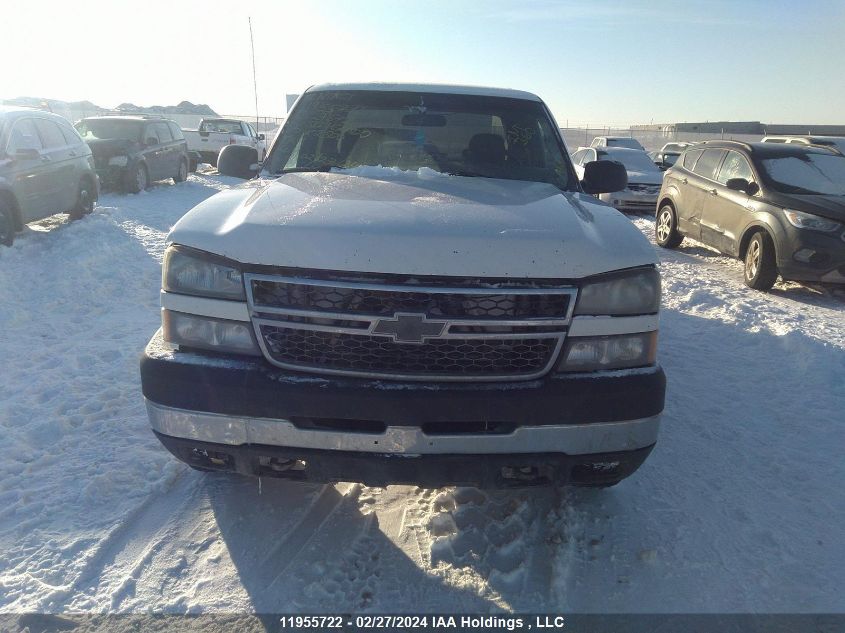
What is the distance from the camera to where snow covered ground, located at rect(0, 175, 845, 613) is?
2361mm

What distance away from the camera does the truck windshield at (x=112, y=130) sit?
14.1 m

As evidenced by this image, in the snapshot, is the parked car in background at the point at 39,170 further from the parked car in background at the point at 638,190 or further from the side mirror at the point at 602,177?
the parked car in background at the point at 638,190

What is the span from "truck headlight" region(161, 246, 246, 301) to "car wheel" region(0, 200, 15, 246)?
→ 6.90 m

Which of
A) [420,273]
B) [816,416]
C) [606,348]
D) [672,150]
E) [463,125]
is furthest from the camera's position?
[672,150]

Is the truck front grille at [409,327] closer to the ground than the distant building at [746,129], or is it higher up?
higher up

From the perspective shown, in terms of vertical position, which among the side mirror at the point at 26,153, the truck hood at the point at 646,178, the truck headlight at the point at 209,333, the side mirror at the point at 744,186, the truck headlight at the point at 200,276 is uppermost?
the truck headlight at the point at 200,276

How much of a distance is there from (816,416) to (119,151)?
13.8m

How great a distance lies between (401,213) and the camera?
2.47m

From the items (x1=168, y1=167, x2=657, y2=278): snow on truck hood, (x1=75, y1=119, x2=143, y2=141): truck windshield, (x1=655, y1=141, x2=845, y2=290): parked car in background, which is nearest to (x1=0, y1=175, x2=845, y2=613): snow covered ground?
(x1=168, y1=167, x2=657, y2=278): snow on truck hood

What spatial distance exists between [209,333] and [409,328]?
796 mm

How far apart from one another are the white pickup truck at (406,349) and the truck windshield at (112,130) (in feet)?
44.9

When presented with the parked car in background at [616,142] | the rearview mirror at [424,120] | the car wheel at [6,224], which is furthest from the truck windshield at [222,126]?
the rearview mirror at [424,120]

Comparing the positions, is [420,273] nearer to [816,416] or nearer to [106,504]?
[106,504]

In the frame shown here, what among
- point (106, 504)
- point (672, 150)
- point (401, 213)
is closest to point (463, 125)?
point (401, 213)
